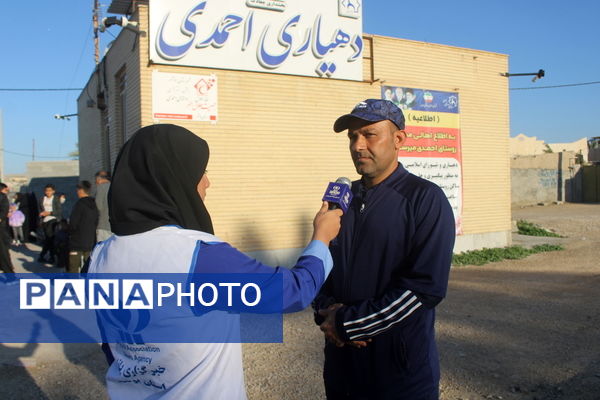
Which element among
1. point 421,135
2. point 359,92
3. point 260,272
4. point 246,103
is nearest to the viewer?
point 260,272

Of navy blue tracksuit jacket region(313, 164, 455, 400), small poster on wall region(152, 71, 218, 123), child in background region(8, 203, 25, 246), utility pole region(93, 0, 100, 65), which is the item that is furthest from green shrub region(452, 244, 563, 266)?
utility pole region(93, 0, 100, 65)

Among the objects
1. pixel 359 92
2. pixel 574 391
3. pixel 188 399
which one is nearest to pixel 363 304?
pixel 188 399

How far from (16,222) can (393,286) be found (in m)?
13.9

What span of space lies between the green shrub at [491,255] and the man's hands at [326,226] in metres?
9.68

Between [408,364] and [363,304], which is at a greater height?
[363,304]

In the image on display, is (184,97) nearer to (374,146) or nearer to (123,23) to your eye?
(123,23)

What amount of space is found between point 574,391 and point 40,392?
4513 millimetres

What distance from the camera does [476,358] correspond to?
4.90 m

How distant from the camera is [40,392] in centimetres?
433

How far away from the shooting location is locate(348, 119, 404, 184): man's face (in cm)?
232

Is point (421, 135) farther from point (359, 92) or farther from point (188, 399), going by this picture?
point (188, 399)

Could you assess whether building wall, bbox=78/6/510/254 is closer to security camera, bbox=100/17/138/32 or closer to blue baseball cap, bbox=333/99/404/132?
security camera, bbox=100/17/138/32

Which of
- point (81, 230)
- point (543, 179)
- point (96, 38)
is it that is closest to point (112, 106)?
point (81, 230)

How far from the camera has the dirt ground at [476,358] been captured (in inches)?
167
